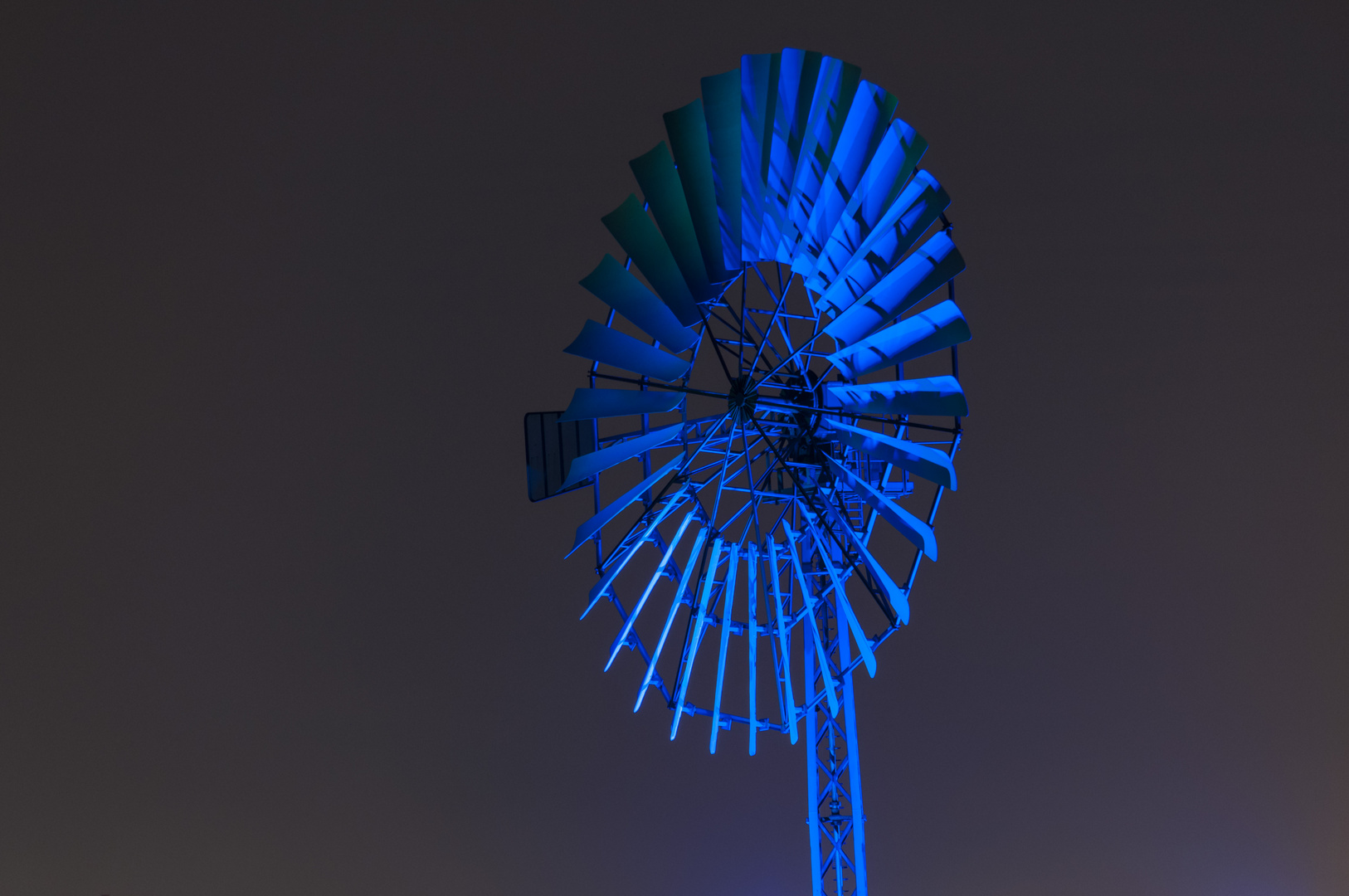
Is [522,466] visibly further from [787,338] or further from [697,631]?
[787,338]

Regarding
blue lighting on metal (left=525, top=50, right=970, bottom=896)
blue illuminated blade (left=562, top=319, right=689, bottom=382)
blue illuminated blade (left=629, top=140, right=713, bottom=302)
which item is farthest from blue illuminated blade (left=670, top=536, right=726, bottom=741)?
blue illuminated blade (left=629, top=140, right=713, bottom=302)

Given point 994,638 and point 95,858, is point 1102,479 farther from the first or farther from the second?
point 95,858

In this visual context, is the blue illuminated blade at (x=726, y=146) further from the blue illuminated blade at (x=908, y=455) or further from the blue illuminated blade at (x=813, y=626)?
the blue illuminated blade at (x=813, y=626)

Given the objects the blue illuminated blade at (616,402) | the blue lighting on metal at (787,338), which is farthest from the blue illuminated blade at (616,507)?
the blue illuminated blade at (616,402)

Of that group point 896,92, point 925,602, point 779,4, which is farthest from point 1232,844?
point 779,4

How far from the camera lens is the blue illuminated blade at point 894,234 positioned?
314 centimetres

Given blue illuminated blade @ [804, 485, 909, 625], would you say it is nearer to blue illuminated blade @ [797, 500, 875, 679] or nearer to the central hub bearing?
blue illuminated blade @ [797, 500, 875, 679]

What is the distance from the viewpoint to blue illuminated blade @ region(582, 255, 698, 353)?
3.26m

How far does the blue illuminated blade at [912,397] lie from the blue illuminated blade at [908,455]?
0.09m

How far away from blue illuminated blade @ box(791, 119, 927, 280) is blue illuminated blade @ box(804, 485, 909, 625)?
0.83 meters

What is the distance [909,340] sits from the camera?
318cm

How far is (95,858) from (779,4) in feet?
20.6

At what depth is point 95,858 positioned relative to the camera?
19.5 ft

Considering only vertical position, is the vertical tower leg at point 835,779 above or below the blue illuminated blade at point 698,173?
below
